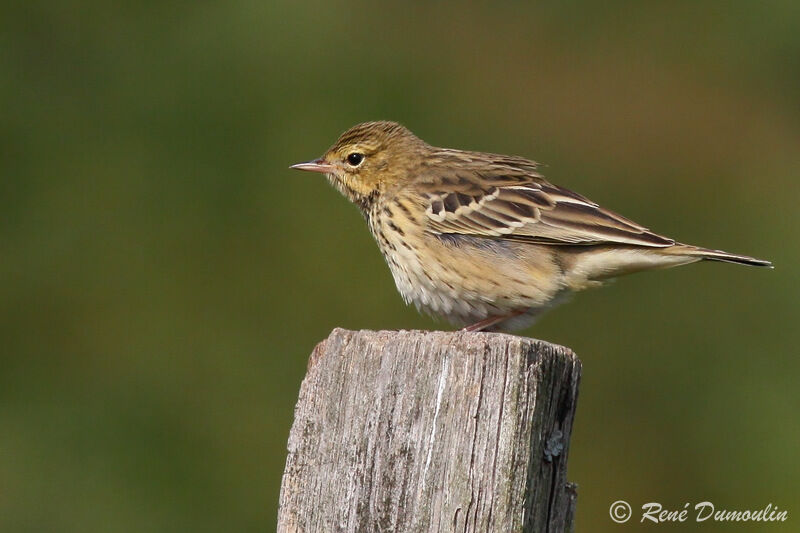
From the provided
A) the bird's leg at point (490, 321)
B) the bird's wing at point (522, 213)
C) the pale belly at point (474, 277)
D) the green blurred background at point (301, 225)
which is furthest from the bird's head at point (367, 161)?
the green blurred background at point (301, 225)

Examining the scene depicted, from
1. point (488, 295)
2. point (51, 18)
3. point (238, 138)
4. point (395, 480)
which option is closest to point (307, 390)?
point (395, 480)

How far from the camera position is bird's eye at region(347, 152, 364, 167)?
880 cm

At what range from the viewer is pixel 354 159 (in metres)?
8.82

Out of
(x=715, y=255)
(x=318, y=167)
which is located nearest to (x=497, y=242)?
(x=715, y=255)

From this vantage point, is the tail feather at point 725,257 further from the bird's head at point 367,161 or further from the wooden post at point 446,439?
the wooden post at point 446,439

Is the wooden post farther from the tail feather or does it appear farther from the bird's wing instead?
the bird's wing

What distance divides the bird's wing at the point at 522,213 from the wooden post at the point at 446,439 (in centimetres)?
280

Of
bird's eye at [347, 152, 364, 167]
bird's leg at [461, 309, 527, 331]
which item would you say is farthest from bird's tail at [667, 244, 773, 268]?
bird's eye at [347, 152, 364, 167]

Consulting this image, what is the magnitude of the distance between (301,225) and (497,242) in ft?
16.6

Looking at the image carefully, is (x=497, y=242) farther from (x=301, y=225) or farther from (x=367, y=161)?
(x=301, y=225)

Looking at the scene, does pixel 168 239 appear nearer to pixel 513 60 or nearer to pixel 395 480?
pixel 513 60

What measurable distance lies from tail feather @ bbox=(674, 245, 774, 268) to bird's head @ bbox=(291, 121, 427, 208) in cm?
215

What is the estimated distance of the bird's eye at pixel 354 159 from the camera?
28.9 feet

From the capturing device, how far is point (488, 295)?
7.58m
